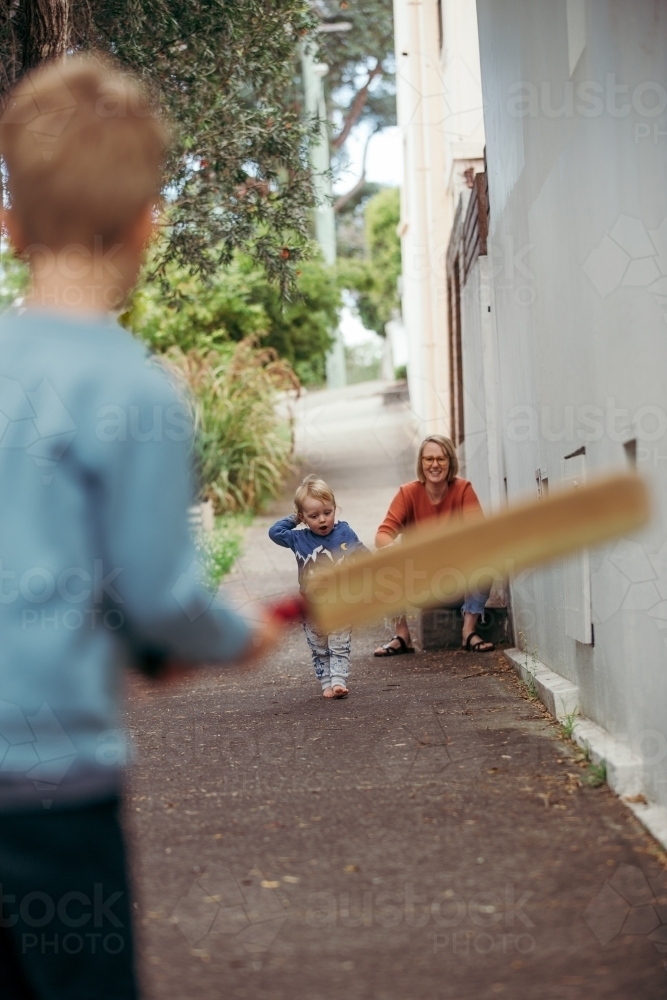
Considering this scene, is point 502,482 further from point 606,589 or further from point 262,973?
point 262,973

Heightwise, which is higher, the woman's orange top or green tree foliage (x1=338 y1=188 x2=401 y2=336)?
green tree foliage (x1=338 y1=188 x2=401 y2=336)

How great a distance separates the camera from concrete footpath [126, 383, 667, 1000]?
287cm

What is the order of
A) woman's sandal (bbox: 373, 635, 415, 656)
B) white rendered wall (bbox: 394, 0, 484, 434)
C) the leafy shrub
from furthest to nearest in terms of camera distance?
1. white rendered wall (bbox: 394, 0, 484, 434)
2. the leafy shrub
3. woman's sandal (bbox: 373, 635, 415, 656)

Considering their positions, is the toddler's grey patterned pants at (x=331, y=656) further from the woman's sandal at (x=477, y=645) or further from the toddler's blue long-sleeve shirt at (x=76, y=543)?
the toddler's blue long-sleeve shirt at (x=76, y=543)

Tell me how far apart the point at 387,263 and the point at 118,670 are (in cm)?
3550

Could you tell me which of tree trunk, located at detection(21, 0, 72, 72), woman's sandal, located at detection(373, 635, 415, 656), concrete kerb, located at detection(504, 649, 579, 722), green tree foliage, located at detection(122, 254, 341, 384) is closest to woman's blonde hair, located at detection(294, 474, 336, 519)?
concrete kerb, located at detection(504, 649, 579, 722)

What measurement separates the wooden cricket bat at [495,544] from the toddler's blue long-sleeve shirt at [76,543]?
7.8 inches

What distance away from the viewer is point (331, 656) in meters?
6.54

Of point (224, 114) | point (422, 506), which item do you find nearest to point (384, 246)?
point (224, 114)

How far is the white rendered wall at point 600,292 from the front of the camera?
3.72 meters

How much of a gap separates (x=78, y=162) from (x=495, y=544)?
73cm

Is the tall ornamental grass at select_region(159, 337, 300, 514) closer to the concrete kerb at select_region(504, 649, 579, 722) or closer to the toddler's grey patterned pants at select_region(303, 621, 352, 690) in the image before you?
the toddler's grey patterned pants at select_region(303, 621, 352, 690)

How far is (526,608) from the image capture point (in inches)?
278

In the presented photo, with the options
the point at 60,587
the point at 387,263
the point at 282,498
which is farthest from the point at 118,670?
the point at 387,263
